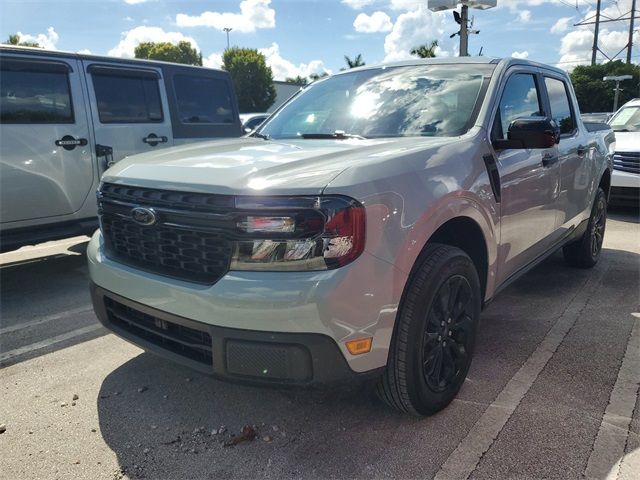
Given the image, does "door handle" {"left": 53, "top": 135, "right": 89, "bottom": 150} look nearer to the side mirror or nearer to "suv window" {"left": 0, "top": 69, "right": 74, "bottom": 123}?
"suv window" {"left": 0, "top": 69, "right": 74, "bottom": 123}

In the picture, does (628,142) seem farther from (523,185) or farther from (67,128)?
(67,128)

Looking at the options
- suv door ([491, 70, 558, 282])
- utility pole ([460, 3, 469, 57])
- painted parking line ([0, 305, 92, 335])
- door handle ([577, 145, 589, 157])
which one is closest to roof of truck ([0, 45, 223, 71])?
painted parking line ([0, 305, 92, 335])

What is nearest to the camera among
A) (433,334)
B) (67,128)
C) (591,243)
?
(433,334)

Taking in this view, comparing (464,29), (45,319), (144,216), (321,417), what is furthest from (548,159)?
(464,29)

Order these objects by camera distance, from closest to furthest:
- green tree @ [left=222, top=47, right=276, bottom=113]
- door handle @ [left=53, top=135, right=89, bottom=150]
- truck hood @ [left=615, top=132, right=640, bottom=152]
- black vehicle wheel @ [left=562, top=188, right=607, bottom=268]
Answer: door handle @ [left=53, top=135, right=89, bottom=150] → black vehicle wheel @ [left=562, top=188, right=607, bottom=268] → truck hood @ [left=615, top=132, right=640, bottom=152] → green tree @ [left=222, top=47, right=276, bottom=113]

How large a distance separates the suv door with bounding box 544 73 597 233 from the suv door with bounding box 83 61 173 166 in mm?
4015

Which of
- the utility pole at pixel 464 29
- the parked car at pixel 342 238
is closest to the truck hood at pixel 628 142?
the utility pole at pixel 464 29

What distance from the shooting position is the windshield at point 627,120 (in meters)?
9.41

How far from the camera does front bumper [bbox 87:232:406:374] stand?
2.04 meters

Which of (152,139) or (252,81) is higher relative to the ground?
(252,81)

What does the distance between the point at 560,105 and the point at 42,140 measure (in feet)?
15.0

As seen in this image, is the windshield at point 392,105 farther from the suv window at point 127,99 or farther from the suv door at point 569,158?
the suv window at point 127,99

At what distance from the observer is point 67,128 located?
4.99m

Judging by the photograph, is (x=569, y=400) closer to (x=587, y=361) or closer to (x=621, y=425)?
(x=621, y=425)
